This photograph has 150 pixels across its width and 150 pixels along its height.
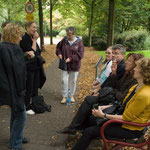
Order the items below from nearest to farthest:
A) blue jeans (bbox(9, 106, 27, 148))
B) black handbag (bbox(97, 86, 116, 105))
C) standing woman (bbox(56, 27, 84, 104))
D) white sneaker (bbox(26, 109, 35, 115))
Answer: blue jeans (bbox(9, 106, 27, 148)) < black handbag (bbox(97, 86, 116, 105)) < white sneaker (bbox(26, 109, 35, 115)) < standing woman (bbox(56, 27, 84, 104))

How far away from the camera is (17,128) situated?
3.01m

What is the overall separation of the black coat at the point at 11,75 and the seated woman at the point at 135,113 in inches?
46.7

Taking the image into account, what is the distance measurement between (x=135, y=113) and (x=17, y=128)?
6.10 feet

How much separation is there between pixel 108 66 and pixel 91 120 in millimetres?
1485

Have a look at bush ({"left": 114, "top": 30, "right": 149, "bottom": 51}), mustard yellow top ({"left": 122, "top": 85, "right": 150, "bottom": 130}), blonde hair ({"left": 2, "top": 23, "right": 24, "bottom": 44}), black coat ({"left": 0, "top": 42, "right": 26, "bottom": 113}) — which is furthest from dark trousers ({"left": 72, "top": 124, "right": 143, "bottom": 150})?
bush ({"left": 114, "top": 30, "right": 149, "bottom": 51})

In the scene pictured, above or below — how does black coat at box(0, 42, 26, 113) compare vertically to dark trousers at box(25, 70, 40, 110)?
above

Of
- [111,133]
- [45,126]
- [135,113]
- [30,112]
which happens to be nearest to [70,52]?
[30,112]

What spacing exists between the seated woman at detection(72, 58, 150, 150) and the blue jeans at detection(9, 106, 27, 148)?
0.97m

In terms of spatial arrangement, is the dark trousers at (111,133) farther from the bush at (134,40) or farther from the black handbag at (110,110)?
the bush at (134,40)

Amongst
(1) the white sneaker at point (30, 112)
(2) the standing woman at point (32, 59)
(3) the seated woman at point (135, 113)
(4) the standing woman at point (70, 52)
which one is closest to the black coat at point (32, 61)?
(2) the standing woman at point (32, 59)

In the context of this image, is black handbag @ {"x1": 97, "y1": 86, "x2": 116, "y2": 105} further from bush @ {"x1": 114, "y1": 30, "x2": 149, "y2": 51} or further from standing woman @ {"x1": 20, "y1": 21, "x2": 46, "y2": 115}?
bush @ {"x1": 114, "y1": 30, "x2": 149, "y2": 51}

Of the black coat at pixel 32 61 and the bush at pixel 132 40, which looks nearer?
the black coat at pixel 32 61

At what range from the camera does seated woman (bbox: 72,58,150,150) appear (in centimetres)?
238

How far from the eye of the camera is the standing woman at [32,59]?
4.16 m
